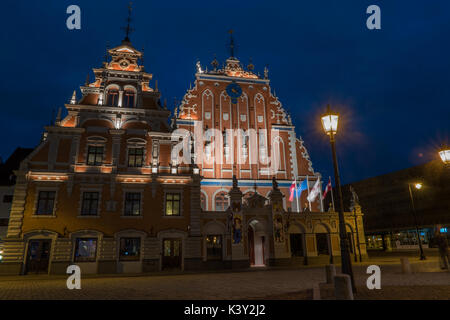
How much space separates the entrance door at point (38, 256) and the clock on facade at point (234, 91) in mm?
23098

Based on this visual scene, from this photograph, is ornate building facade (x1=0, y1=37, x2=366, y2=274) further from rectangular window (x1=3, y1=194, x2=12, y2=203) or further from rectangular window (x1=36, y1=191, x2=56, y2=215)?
rectangular window (x1=3, y1=194, x2=12, y2=203)

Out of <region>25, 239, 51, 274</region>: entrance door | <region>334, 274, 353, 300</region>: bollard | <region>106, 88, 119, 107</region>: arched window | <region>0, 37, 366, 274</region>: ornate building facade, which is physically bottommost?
<region>334, 274, 353, 300</region>: bollard

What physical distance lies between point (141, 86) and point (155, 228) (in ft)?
39.4

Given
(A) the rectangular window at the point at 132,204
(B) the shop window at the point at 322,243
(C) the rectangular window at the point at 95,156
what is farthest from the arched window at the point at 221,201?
(C) the rectangular window at the point at 95,156

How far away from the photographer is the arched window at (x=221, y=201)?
2908cm

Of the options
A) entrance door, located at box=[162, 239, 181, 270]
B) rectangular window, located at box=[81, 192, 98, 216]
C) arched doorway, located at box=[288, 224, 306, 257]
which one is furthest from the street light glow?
rectangular window, located at box=[81, 192, 98, 216]

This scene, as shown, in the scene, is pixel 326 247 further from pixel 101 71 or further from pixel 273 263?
pixel 101 71

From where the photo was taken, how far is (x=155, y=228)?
68.3ft

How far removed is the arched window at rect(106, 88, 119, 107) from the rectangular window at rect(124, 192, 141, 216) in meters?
7.79

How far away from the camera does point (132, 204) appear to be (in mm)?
21109

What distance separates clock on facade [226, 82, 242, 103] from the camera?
3359 centimetres

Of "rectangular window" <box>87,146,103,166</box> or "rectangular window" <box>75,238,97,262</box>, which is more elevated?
"rectangular window" <box>87,146,103,166</box>

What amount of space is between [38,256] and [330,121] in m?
20.1

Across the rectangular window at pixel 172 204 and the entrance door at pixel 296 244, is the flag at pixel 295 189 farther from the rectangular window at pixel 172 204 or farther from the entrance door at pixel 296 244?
the rectangular window at pixel 172 204
